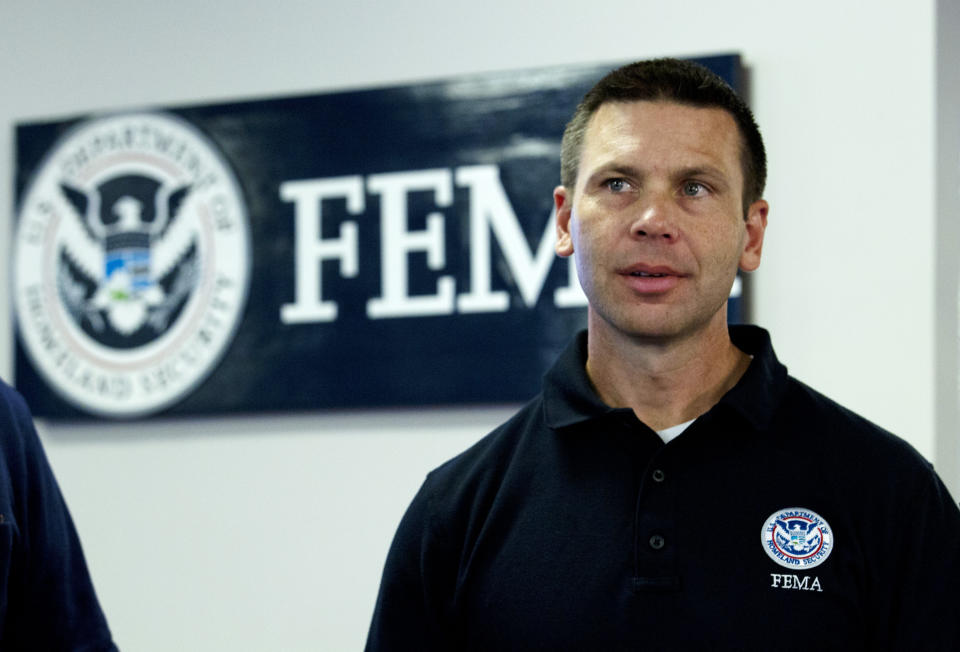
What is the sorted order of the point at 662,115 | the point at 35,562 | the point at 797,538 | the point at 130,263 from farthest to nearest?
the point at 130,263 < the point at 35,562 < the point at 662,115 < the point at 797,538

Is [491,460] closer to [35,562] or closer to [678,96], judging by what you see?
[678,96]

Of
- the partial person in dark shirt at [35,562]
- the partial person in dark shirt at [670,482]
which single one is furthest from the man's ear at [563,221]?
Result: the partial person in dark shirt at [35,562]

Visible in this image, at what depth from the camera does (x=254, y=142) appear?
236cm

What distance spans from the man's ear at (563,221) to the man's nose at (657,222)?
119 mm

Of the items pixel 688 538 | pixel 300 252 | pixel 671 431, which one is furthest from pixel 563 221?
pixel 300 252

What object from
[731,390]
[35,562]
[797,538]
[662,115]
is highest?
[662,115]

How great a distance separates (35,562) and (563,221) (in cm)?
77

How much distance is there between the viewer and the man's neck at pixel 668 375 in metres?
1.18

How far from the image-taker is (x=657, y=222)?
113cm

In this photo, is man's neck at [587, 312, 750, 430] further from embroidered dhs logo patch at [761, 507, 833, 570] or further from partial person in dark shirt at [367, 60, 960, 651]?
embroidered dhs logo patch at [761, 507, 833, 570]

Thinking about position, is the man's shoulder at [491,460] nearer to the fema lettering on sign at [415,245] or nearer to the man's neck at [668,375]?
the man's neck at [668,375]

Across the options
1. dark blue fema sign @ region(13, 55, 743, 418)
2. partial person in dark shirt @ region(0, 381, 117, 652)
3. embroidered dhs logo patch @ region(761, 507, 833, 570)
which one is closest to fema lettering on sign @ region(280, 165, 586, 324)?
dark blue fema sign @ region(13, 55, 743, 418)

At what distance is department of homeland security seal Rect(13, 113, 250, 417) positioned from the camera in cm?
237

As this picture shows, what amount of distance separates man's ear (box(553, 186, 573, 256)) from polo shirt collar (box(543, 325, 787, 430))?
0.10 meters
